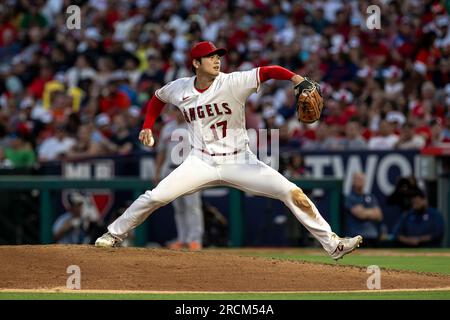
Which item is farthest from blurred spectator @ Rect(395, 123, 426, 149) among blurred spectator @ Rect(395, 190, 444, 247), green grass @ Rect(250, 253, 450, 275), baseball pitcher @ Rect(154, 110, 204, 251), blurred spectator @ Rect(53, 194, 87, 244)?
blurred spectator @ Rect(53, 194, 87, 244)

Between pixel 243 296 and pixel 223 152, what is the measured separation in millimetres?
1724

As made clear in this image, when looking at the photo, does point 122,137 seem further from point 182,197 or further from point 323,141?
point 182,197

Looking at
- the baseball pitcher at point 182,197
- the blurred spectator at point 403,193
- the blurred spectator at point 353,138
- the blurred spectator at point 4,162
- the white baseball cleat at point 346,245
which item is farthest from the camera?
the blurred spectator at point 4,162

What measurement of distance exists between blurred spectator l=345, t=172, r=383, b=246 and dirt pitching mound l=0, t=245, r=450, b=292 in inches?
183

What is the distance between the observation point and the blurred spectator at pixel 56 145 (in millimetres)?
17438

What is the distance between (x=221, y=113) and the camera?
9.34 metres

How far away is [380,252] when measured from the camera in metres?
13.0

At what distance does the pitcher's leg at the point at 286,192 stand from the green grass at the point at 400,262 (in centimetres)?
127

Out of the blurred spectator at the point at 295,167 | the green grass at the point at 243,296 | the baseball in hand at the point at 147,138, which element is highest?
the baseball in hand at the point at 147,138

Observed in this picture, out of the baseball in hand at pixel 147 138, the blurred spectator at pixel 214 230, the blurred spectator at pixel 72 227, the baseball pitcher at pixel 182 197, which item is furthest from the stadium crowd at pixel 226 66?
the baseball in hand at pixel 147 138

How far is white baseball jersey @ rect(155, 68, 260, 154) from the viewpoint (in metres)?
9.26

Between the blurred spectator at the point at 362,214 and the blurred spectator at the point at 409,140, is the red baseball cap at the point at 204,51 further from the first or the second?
the blurred spectator at the point at 409,140

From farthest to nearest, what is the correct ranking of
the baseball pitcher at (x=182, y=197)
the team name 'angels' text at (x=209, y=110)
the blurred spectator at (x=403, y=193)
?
1. the blurred spectator at (x=403, y=193)
2. the baseball pitcher at (x=182, y=197)
3. the team name 'angels' text at (x=209, y=110)

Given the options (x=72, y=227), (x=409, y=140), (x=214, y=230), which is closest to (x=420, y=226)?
(x=409, y=140)
